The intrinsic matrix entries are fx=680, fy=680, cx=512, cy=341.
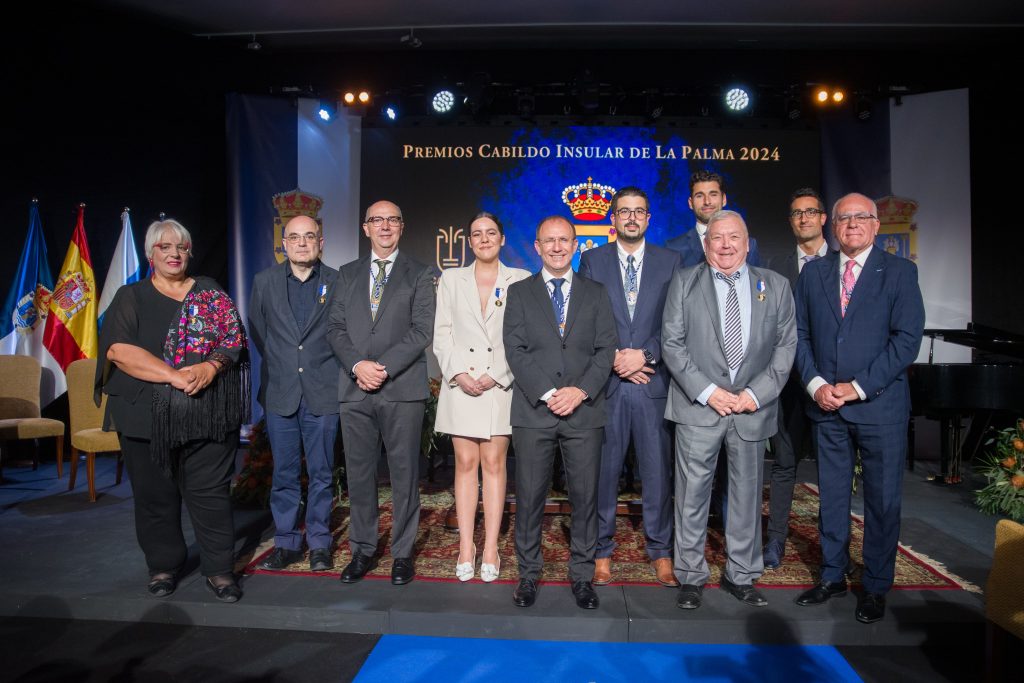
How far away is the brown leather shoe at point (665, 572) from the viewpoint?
3.35 metres

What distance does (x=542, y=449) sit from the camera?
3.20 m

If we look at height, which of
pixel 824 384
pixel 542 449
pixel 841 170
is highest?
pixel 841 170

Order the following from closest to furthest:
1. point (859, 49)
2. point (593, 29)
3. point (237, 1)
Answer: point (237, 1), point (593, 29), point (859, 49)

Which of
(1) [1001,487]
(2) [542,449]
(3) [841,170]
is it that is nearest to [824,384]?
(2) [542,449]

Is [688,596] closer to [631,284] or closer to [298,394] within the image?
[631,284]

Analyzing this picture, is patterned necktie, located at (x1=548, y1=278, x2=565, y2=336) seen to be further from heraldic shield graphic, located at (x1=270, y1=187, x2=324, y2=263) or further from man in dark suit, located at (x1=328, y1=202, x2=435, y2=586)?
heraldic shield graphic, located at (x1=270, y1=187, x2=324, y2=263)

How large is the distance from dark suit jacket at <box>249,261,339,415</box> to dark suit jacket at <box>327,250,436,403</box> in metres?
0.12

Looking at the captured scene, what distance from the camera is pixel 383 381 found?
337cm

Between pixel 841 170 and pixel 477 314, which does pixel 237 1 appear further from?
pixel 841 170

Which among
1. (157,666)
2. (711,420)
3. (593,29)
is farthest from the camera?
(593,29)

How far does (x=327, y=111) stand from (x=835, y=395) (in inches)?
245

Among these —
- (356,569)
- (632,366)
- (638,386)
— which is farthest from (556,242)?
(356,569)

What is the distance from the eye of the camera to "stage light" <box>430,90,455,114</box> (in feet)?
23.3

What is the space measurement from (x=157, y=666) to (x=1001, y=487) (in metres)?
5.44
